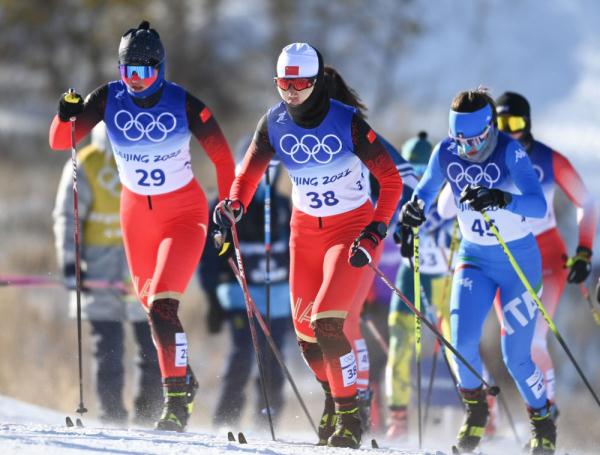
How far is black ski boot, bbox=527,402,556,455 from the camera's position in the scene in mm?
7488

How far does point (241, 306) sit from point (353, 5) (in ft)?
82.2

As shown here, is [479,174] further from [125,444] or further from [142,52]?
[125,444]

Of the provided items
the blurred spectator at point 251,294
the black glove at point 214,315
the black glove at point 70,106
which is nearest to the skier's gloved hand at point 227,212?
the black glove at point 70,106

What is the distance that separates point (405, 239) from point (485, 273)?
0.63 metres

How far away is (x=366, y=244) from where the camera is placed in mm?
6633

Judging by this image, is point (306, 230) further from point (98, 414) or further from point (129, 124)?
point (98, 414)

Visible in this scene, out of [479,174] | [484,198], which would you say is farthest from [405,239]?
[484,198]

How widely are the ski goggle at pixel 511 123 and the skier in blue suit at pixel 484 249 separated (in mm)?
1135

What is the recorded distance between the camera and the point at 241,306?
30.3ft

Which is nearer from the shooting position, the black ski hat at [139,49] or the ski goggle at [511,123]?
the black ski hat at [139,49]

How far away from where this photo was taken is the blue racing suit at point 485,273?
7.18 metres

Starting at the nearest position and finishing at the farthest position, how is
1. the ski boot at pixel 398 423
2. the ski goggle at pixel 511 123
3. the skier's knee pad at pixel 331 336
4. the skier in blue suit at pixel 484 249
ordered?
the skier's knee pad at pixel 331 336 < the skier in blue suit at pixel 484 249 < the ski goggle at pixel 511 123 < the ski boot at pixel 398 423

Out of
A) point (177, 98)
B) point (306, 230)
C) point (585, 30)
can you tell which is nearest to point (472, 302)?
point (306, 230)

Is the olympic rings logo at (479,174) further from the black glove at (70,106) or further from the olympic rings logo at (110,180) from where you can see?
the olympic rings logo at (110,180)
